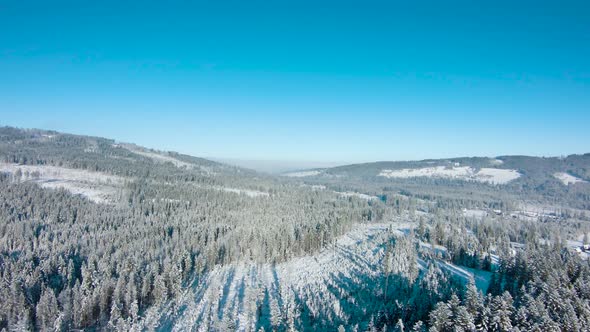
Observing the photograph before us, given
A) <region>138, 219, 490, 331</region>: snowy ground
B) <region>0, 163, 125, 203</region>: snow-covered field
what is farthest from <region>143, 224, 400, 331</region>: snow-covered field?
<region>0, 163, 125, 203</region>: snow-covered field

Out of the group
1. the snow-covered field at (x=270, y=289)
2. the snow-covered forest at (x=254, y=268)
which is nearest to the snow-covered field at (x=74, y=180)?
the snow-covered forest at (x=254, y=268)

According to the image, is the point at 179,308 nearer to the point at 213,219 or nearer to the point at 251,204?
the point at 213,219

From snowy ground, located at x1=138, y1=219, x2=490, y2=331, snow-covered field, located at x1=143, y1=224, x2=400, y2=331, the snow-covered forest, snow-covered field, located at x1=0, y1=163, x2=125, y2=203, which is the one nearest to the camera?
the snow-covered forest

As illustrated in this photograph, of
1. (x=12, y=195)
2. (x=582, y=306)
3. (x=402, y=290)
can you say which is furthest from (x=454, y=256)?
(x=12, y=195)

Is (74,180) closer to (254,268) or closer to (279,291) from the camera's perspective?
(254,268)

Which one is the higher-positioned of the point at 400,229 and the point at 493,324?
the point at 493,324

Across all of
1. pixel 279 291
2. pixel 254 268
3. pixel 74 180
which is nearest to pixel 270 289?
pixel 279 291

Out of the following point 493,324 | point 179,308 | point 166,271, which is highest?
point 493,324

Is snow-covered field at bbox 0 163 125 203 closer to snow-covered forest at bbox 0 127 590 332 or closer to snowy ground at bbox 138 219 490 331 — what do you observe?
snow-covered forest at bbox 0 127 590 332
